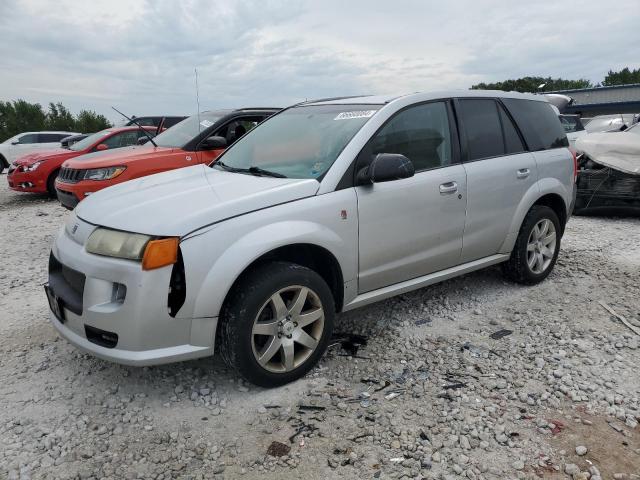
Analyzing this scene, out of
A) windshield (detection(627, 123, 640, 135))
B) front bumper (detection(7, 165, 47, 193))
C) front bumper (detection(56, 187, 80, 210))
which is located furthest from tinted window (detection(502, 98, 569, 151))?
front bumper (detection(7, 165, 47, 193))

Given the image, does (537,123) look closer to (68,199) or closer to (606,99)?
(68,199)

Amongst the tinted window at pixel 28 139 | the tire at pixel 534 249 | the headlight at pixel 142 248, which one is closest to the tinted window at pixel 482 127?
the tire at pixel 534 249

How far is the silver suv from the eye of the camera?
270 centimetres

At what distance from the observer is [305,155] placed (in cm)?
349

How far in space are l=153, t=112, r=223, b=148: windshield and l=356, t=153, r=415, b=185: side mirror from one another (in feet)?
13.0

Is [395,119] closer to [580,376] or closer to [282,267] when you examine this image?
[282,267]

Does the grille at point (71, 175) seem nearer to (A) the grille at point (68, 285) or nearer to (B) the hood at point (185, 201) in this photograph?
(B) the hood at point (185, 201)

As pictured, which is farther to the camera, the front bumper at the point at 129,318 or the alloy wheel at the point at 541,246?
the alloy wheel at the point at 541,246

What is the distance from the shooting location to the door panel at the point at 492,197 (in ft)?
13.1

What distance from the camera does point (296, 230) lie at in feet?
9.77

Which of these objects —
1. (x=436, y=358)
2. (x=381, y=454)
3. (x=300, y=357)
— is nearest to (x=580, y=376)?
(x=436, y=358)

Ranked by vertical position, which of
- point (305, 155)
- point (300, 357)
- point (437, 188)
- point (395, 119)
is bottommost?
point (300, 357)

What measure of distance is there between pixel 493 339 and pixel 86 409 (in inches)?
109

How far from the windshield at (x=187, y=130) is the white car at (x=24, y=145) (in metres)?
11.7
